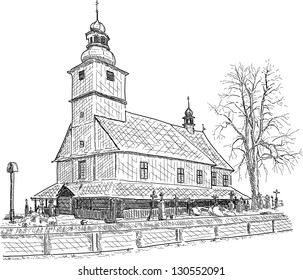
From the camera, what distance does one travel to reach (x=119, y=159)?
75.3ft

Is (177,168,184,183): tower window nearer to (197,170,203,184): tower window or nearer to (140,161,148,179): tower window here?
(197,170,203,184): tower window

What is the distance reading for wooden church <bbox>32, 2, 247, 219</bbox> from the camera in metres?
22.7

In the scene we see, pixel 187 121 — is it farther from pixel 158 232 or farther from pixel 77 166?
pixel 158 232

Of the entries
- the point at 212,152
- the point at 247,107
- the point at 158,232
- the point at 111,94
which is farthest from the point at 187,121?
the point at 158,232

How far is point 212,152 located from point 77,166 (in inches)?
510

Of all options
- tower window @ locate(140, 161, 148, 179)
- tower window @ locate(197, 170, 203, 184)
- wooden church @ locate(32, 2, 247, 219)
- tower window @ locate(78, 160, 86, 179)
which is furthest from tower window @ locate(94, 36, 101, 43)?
tower window @ locate(197, 170, 203, 184)

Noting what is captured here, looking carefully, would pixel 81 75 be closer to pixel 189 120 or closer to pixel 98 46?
pixel 98 46

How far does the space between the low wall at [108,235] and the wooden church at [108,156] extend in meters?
4.20

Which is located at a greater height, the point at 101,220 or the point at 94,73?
the point at 94,73

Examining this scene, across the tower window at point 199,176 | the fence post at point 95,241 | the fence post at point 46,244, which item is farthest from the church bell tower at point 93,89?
the fence post at point 46,244

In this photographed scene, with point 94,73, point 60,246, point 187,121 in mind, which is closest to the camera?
point 60,246

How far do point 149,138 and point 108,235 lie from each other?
1050 cm

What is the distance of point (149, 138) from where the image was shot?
25.7 m

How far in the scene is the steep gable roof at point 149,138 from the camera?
78.5 ft
